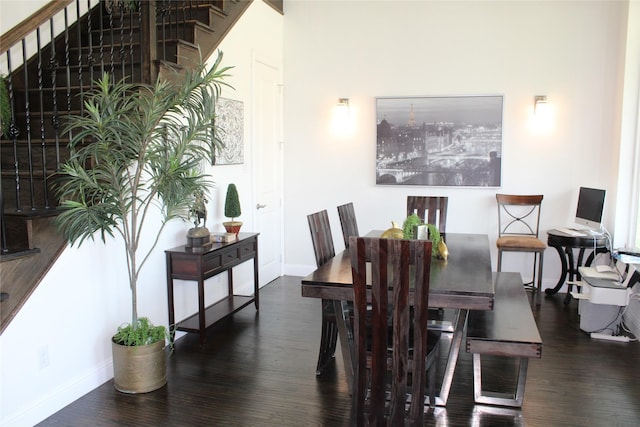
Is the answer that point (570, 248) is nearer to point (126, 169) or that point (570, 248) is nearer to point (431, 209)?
point (431, 209)

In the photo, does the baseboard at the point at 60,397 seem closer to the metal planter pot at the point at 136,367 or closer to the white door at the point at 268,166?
the metal planter pot at the point at 136,367

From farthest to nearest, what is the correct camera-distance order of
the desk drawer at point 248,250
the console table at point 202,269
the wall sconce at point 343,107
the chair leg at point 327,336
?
the wall sconce at point 343,107
the desk drawer at point 248,250
the console table at point 202,269
the chair leg at point 327,336

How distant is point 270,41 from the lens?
5.67 metres

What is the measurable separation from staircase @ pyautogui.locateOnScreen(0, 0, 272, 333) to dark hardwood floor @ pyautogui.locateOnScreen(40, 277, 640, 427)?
97cm

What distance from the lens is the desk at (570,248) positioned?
16.1 feet

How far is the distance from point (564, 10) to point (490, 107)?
1.16 m

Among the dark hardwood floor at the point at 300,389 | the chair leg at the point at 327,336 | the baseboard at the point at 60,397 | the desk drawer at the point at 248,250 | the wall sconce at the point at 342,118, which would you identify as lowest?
the dark hardwood floor at the point at 300,389

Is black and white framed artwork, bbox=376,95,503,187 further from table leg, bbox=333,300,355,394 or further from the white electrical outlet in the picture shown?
the white electrical outlet

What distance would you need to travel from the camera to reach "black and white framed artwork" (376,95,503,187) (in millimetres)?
5527

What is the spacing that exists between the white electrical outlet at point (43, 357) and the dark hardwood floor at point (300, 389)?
30cm

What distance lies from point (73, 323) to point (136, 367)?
0.46 m

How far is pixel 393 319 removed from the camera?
7.82ft

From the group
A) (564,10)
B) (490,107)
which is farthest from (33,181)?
(564,10)

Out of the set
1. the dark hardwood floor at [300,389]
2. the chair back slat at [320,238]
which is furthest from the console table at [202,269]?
the chair back slat at [320,238]
